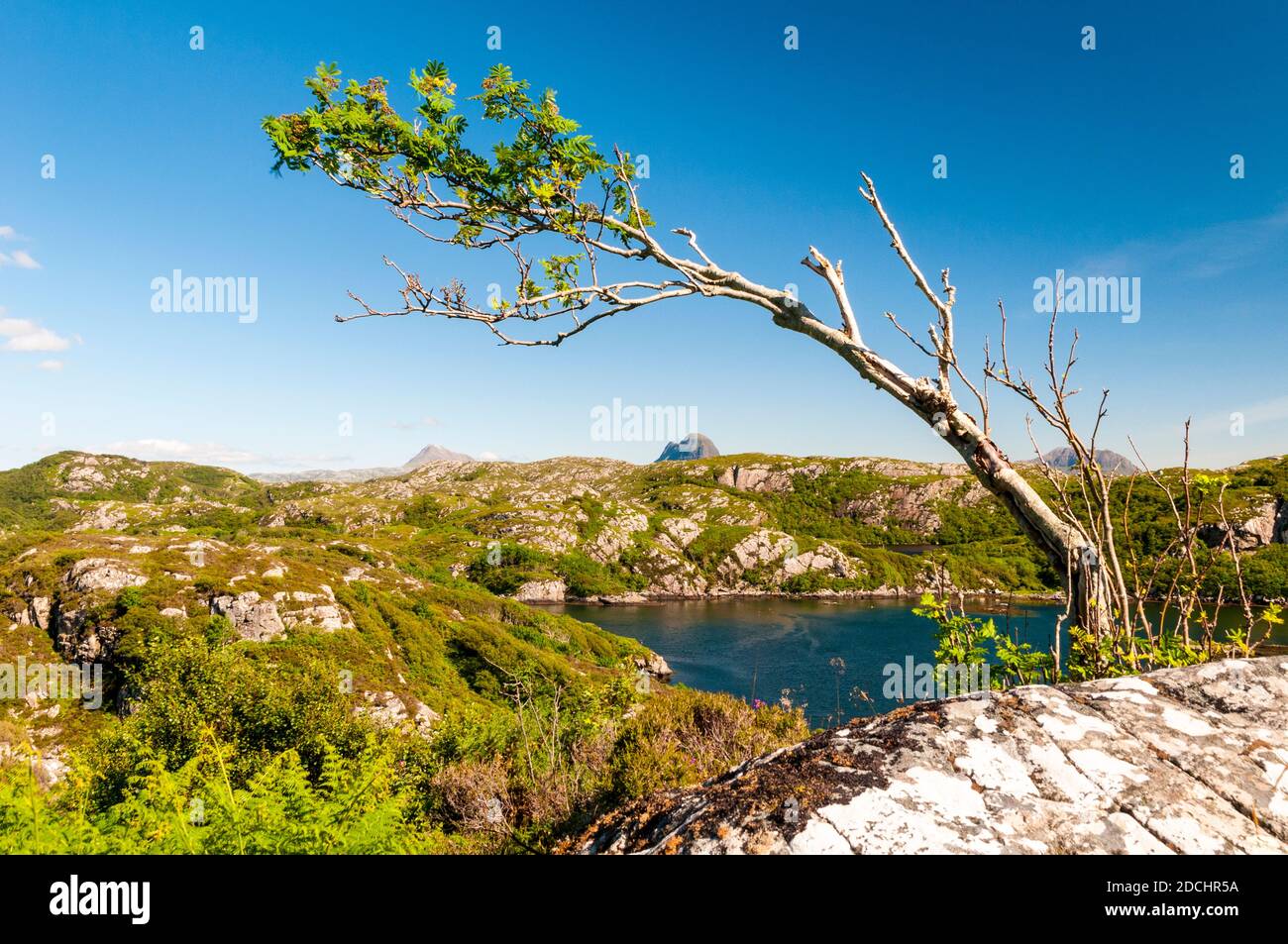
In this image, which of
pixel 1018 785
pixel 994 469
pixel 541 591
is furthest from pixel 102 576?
pixel 541 591

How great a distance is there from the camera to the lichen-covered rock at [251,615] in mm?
48281

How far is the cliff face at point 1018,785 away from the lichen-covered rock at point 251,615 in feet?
185

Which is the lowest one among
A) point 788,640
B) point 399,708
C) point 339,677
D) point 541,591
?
point 788,640

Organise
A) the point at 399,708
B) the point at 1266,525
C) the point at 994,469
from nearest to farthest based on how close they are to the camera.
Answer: the point at 994,469
the point at 399,708
the point at 1266,525

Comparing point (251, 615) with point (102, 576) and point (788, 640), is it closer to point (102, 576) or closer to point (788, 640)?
point (102, 576)

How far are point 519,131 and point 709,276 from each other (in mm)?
2206

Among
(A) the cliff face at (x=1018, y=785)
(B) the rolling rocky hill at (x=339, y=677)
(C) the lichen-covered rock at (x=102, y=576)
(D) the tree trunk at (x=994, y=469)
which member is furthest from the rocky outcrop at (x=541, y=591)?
(A) the cliff face at (x=1018, y=785)

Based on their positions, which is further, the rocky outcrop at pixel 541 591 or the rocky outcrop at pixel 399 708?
the rocky outcrop at pixel 541 591

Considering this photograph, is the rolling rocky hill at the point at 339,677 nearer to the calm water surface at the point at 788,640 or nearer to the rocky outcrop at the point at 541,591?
the calm water surface at the point at 788,640

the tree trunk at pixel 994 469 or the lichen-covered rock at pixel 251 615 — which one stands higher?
the tree trunk at pixel 994 469

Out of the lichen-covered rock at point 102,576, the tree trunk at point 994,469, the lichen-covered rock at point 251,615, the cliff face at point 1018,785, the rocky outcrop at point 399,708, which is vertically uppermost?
the tree trunk at point 994,469

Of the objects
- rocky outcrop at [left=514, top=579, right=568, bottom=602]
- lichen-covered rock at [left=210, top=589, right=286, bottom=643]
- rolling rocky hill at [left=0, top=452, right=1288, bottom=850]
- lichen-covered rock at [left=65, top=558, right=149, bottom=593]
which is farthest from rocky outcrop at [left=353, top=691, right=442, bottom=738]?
rocky outcrop at [left=514, top=579, right=568, bottom=602]

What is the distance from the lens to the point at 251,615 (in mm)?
49375

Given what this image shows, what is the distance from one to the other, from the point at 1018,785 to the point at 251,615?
2342 inches
